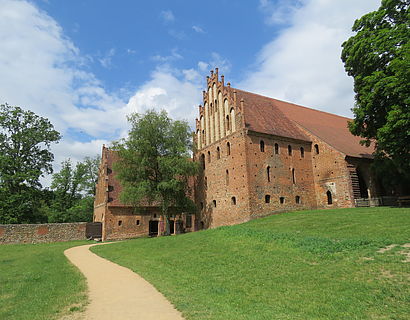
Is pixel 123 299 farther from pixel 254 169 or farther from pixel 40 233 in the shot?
pixel 40 233

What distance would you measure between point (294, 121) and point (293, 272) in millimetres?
25882

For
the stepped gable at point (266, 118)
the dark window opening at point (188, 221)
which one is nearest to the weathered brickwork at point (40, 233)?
the dark window opening at point (188, 221)

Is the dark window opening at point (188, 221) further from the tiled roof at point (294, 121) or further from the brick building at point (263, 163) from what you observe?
the tiled roof at point (294, 121)

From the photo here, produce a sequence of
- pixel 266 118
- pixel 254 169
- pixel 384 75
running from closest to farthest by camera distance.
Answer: pixel 384 75, pixel 254 169, pixel 266 118

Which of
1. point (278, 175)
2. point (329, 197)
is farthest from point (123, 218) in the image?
point (329, 197)

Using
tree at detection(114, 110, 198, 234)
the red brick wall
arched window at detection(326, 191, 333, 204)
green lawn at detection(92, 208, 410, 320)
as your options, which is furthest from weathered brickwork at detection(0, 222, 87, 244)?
arched window at detection(326, 191, 333, 204)

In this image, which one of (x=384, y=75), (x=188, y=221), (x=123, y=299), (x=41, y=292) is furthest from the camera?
(x=188, y=221)

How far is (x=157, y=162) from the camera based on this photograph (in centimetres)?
Answer: 2977

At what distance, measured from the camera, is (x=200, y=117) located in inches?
1341

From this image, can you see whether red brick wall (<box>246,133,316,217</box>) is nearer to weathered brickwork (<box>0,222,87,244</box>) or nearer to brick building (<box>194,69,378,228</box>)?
brick building (<box>194,69,378,228</box>)

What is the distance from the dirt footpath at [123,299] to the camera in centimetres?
692

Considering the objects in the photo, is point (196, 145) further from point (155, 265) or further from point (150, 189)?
point (155, 265)

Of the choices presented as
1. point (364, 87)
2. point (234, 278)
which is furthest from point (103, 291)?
point (364, 87)

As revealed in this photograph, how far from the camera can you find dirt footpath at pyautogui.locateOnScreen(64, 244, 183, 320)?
22.7ft
